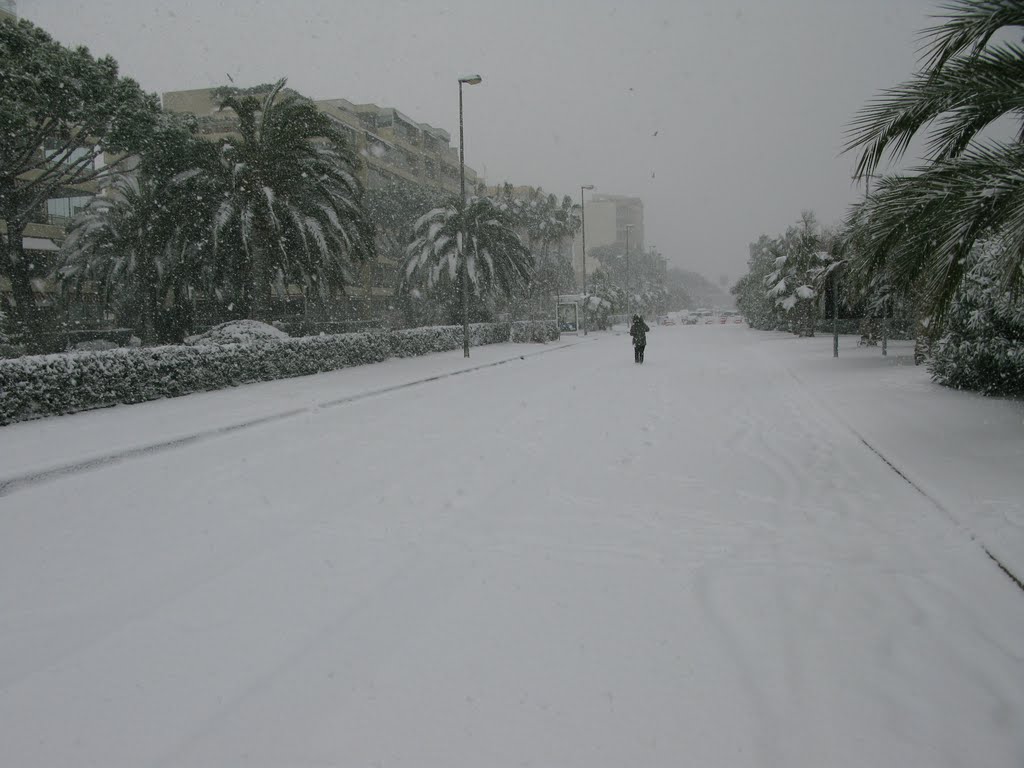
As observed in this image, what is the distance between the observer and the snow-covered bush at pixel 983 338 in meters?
10.1

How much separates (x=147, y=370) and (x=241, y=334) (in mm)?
4901

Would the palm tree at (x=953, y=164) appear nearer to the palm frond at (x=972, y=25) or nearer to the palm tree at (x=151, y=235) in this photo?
the palm frond at (x=972, y=25)

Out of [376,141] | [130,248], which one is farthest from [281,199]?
[376,141]

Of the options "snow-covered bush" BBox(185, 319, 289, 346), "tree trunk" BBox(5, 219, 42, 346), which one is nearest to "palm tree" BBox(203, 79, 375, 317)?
"snow-covered bush" BBox(185, 319, 289, 346)

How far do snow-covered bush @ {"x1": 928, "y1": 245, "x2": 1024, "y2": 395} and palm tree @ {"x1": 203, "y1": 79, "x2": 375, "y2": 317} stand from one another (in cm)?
1618

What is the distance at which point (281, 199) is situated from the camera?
20.3 metres

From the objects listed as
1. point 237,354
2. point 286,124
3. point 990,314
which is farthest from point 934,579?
point 286,124

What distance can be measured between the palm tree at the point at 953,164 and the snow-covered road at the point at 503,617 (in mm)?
2293

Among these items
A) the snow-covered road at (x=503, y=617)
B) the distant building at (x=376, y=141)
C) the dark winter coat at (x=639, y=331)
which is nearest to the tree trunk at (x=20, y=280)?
the distant building at (x=376, y=141)

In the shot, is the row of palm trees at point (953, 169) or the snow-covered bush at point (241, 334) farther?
the snow-covered bush at point (241, 334)

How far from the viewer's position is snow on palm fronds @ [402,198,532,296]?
103ft

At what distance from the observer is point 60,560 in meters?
4.55

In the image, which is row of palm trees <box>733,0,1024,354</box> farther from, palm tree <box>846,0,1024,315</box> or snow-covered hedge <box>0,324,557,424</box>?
snow-covered hedge <box>0,324,557,424</box>

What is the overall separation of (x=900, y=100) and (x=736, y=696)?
22.6 feet
